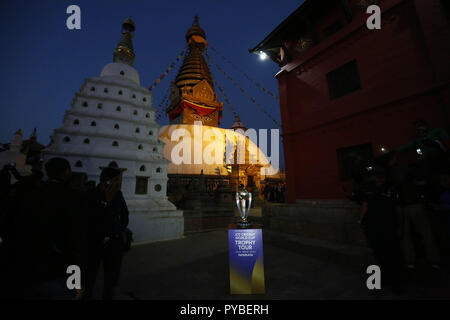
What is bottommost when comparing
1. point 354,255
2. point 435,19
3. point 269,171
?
point 354,255

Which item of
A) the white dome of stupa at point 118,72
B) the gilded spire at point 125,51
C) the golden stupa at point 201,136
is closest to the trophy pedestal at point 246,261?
the white dome of stupa at point 118,72

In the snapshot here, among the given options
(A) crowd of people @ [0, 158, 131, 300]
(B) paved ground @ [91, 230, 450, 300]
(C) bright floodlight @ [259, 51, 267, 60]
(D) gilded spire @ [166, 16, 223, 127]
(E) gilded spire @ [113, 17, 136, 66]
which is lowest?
(B) paved ground @ [91, 230, 450, 300]

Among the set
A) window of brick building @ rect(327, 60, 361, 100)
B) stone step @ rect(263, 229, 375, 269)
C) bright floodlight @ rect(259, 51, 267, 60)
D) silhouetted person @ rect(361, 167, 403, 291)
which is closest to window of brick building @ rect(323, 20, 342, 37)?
window of brick building @ rect(327, 60, 361, 100)

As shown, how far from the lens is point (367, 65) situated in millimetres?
5562

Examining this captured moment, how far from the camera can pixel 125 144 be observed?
7645mm

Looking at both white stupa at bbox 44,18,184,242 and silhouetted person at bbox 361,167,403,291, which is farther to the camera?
white stupa at bbox 44,18,184,242

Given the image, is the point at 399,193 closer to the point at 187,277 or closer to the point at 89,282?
the point at 187,277

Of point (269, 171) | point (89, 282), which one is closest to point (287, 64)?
point (89, 282)

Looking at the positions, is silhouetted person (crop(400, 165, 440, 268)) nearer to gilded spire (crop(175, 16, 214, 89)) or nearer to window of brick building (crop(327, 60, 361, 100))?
window of brick building (crop(327, 60, 361, 100))

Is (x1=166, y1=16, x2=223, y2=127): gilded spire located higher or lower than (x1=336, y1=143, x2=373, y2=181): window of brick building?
higher

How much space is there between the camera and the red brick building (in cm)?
452

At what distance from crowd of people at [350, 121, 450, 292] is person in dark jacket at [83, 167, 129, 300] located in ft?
12.6

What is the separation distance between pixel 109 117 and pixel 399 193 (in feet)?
30.8
